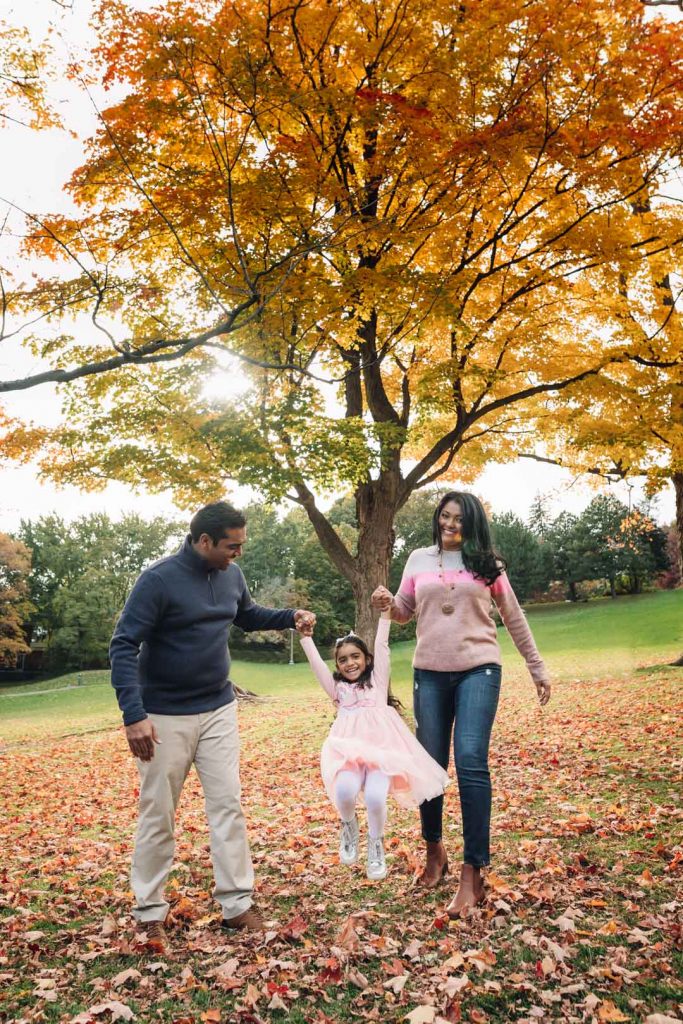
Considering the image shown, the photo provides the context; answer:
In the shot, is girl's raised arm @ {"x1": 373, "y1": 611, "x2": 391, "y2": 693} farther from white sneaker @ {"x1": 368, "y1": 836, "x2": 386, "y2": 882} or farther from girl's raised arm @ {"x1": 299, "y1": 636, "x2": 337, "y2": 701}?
white sneaker @ {"x1": 368, "y1": 836, "x2": 386, "y2": 882}

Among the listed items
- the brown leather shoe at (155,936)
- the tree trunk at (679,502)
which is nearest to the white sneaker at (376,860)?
the brown leather shoe at (155,936)

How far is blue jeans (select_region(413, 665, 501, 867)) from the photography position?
164 inches

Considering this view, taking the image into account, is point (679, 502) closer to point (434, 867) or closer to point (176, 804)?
point (434, 867)

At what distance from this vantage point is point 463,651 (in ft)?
14.0

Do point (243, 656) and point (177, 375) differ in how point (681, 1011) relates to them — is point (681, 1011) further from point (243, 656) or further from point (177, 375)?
point (243, 656)

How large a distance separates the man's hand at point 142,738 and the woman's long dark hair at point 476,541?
72.3 inches

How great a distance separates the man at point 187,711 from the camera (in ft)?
13.6

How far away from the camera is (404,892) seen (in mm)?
4691

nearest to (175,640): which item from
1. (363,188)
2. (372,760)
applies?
(372,760)

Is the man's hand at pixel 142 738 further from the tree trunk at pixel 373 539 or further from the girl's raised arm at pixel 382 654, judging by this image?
the tree trunk at pixel 373 539

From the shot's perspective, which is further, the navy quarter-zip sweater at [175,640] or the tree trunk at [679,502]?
the tree trunk at [679,502]

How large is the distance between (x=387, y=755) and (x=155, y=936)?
1529 millimetres

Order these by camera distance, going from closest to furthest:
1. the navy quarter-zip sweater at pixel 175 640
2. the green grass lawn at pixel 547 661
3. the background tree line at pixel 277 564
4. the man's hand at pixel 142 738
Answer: the man's hand at pixel 142 738 < the navy quarter-zip sweater at pixel 175 640 < the green grass lawn at pixel 547 661 < the background tree line at pixel 277 564

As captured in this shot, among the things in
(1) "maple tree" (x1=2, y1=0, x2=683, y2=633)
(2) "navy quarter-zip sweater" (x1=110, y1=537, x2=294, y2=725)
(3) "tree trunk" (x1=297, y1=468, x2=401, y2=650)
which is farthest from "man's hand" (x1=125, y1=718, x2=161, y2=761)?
(3) "tree trunk" (x1=297, y1=468, x2=401, y2=650)
